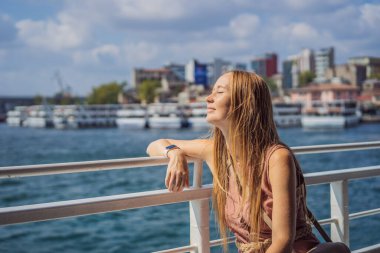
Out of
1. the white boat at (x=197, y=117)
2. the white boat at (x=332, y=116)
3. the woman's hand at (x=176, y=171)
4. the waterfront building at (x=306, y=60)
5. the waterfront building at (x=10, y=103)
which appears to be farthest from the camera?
the waterfront building at (x=306, y=60)

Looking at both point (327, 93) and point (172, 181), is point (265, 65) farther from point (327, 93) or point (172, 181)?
point (172, 181)

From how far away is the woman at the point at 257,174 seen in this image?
48.4 inches

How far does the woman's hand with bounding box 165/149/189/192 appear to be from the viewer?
5.09ft

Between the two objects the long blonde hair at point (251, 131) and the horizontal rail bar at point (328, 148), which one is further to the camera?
the horizontal rail bar at point (328, 148)

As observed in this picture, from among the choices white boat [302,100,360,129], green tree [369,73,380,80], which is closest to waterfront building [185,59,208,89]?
green tree [369,73,380,80]

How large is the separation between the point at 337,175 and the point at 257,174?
986 millimetres

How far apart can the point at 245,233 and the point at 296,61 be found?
4892 inches

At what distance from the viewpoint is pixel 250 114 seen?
131 cm

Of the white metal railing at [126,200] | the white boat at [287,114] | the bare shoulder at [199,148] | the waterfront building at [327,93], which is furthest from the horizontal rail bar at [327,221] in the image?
the waterfront building at [327,93]

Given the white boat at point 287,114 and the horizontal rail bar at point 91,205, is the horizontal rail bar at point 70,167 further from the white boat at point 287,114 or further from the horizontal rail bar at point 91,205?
the white boat at point 287,114

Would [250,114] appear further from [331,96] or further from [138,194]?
[331,96]

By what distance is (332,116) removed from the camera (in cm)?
5462

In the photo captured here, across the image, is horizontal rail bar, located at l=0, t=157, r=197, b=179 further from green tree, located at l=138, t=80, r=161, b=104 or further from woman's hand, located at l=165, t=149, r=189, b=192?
green tree, located at l=138, t=80, r=161, b=104

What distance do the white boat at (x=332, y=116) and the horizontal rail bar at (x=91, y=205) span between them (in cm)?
5349
